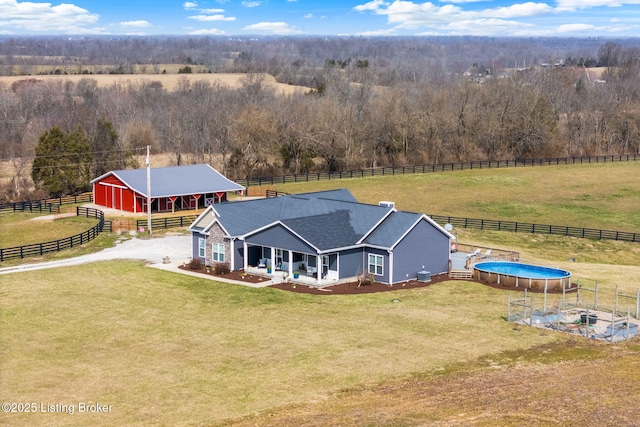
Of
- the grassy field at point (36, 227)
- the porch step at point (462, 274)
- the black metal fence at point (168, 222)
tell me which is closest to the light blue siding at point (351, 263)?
the porch step at point (462, 274)

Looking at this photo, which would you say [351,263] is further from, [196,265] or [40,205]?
[40,205]

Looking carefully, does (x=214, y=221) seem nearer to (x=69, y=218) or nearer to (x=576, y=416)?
(x=69, y=218)

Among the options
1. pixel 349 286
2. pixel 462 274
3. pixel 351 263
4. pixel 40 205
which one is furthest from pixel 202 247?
pixel 40 205

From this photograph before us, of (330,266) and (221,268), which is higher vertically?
(330,266)

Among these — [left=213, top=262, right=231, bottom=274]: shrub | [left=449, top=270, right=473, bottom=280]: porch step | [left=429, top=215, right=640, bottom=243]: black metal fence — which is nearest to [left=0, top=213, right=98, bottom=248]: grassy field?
[left=213, top=262, right=231, bottom=274]: shrub

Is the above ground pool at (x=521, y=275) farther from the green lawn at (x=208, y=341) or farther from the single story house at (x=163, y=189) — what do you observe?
the single story house at (x=163, y=189)

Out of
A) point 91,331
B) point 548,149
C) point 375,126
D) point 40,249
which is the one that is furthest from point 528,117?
point 91,331

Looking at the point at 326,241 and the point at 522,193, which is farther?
the point at 522,193

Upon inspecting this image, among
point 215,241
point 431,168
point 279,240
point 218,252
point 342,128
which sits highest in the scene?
point 342,128
